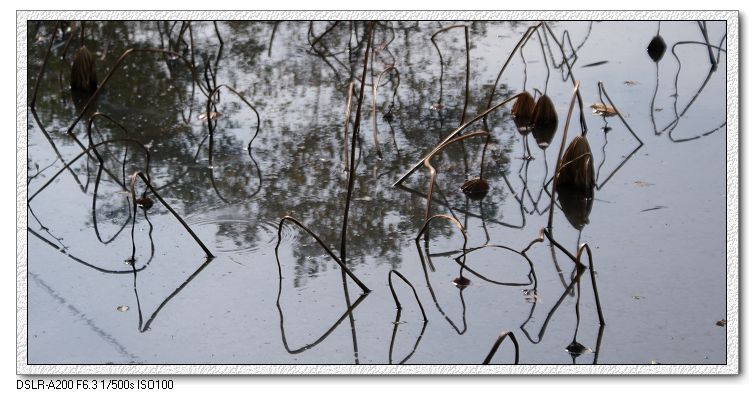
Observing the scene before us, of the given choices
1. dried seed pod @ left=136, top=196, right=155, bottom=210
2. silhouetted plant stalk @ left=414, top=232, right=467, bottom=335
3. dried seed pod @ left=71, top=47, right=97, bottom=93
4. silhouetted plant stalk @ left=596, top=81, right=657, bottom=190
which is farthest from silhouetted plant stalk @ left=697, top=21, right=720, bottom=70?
dried seed pod @ left=71, top=47, right=97, bottom=93

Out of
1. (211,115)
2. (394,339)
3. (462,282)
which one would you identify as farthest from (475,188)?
(211,115)

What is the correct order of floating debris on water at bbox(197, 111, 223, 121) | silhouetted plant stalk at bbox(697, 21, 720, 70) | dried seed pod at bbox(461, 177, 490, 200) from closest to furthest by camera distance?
dried seed pod at bbox(461, 177, 490, 200) → floating debris on water at bbox(197, 111, 223, 121) → silhouetted plant stalk at bbox(697, 21, 720, 70)

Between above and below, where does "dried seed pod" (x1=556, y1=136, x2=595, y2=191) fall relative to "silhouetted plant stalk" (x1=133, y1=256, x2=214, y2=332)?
above

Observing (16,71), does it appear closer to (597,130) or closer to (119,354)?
(119,354)

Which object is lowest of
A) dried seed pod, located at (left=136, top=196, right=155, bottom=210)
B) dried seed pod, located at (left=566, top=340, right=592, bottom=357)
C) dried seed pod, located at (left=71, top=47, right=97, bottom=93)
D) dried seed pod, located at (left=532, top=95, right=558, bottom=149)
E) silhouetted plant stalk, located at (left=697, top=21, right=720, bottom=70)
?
→ dried seed pod, located at (left=566, top=340, right=592, bottom=357)

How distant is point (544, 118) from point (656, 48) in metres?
1.18

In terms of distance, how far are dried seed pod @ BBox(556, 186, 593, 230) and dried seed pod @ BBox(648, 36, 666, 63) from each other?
1.86 m

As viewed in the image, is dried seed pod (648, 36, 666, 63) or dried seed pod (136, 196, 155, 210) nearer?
dried seed pod (136, 196, 155, 210)

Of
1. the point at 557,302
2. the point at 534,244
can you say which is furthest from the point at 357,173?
the point at 557,302

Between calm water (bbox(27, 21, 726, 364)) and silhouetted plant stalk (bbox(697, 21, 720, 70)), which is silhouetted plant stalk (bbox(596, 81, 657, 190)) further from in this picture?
silhouetted plant stalk (bbox(697, 21, 720, 70))

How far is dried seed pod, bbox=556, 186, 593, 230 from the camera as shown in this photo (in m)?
4.52

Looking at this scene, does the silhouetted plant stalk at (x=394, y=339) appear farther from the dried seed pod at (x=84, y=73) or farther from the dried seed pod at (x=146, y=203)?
the dried seed pod at (x=84, y=73)

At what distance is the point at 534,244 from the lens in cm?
430

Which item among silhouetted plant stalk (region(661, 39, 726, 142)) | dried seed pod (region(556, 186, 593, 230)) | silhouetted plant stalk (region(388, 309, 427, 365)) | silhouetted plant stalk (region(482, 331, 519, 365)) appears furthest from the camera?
silhouetted plant stalk (region(661, 39, 726, 142))
